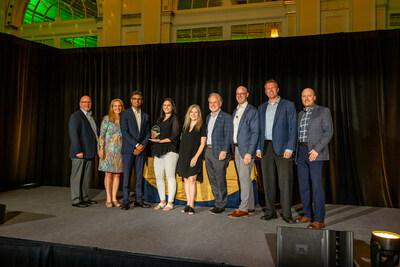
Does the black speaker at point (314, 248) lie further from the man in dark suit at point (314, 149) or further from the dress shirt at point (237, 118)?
the dress shirt at point (237, 118)

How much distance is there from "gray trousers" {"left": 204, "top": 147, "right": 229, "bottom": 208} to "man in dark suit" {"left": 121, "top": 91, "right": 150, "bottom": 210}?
0.81 m

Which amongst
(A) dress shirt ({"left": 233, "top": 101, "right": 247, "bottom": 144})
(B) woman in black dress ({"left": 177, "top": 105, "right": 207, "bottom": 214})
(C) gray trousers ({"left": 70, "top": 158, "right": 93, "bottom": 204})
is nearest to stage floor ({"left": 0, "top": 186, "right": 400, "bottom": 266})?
(C) gray trousers ({"left": 70, "top": 158, "right": 93, "bottom": 204})

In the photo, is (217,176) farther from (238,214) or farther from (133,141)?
(133,141)

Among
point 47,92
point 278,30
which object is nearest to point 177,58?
point 278,30

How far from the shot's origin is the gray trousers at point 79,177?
3.88m

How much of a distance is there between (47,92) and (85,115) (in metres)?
2.26

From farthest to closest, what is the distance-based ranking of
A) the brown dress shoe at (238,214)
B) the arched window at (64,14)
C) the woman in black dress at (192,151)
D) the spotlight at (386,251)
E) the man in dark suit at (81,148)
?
the arched window at (64,14) < the man in dark suit at (81,148) < the woman in black dress at (192,151) < the brown dress shoe at (238,214) < the spotlight at (386,251)

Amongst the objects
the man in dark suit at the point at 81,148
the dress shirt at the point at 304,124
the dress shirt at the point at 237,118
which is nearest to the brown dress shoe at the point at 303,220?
the dress shirt at the point at 304,124

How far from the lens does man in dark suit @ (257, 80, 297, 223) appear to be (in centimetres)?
324

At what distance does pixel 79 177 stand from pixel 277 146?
8.08 ft

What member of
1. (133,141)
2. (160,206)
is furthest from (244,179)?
(133,141)

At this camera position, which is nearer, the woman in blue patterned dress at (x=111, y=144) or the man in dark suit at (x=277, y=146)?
the man in dark suit at (x=277, y=146)

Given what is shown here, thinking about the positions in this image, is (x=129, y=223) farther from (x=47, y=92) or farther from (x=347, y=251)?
(x=47, y=92)

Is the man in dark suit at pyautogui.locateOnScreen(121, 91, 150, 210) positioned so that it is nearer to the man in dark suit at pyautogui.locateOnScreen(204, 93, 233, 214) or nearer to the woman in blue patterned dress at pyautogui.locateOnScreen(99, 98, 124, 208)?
the woman in blue patterned dress at pyautogui.locateOnScreen(99, 98, 124, 208)
